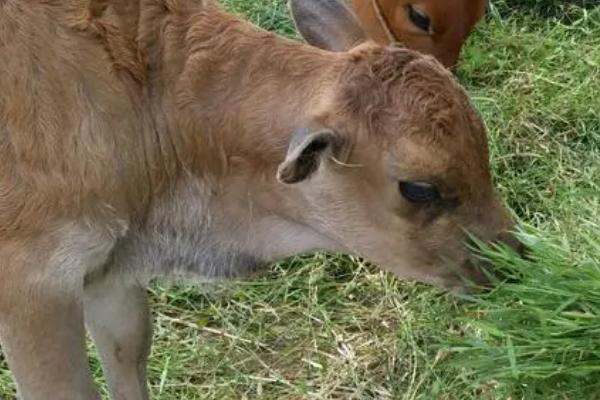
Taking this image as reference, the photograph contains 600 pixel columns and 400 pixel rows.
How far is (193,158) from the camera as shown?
154 inches

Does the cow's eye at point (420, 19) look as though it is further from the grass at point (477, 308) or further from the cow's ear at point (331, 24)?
the cow's ear at point (331, 24)

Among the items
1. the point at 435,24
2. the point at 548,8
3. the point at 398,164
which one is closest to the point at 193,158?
the point at 398,164

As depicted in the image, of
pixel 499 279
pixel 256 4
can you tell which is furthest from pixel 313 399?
pixel 256 4

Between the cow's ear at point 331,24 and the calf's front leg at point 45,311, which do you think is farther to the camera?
the cow's ear at point 331,24

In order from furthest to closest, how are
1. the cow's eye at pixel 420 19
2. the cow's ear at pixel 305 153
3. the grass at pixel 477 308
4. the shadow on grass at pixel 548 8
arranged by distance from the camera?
the shadow on grass at pixel 548 8, the cow's eye at pixel 420 19, the grass at pixel 477 308, the cow's ear at pixel 305 153

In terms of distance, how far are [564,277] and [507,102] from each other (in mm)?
2215

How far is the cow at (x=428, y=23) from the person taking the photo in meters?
5.71

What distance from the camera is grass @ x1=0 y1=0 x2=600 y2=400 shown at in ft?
12.5

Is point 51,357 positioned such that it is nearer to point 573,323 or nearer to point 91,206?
point 91,206

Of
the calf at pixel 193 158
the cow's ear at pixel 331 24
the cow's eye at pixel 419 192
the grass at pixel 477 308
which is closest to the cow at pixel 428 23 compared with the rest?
the grass at pixel 477 308

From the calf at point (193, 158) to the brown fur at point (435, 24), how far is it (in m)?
1.84

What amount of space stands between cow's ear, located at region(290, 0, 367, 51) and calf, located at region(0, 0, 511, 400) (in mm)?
259

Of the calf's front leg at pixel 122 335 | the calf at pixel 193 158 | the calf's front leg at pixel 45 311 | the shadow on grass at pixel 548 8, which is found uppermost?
the calf at pixel 193 158

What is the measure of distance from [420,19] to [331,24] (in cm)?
160
